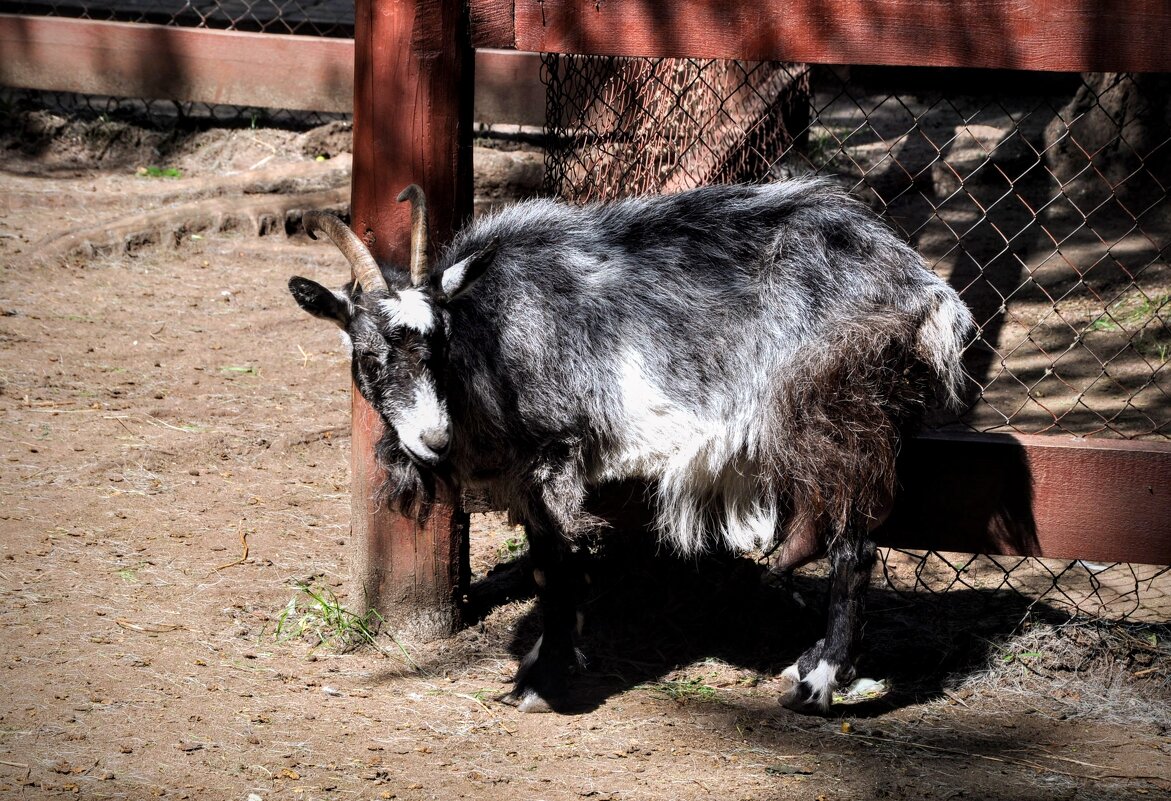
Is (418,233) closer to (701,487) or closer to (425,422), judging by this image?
(425,422)

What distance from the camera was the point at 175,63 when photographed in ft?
24.7

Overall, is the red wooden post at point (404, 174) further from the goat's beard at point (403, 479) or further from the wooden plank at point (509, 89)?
the wooden plank at point (509, 89)

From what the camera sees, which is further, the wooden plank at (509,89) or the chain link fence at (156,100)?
the chain link fence at (156,100)

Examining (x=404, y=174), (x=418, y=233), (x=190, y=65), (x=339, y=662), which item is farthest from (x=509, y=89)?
(x=339, y=662)

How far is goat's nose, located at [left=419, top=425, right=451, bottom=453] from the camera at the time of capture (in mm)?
3006

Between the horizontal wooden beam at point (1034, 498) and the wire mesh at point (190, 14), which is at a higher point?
the wire mesh at point (190, 14)

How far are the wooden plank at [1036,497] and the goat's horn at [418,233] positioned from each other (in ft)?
5.14

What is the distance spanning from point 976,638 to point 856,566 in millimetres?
673

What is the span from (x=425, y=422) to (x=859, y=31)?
5.36 feet

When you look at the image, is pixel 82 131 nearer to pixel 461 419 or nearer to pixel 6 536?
pixel 6 536

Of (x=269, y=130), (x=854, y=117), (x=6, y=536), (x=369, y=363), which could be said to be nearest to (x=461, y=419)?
(x=369, y=363)

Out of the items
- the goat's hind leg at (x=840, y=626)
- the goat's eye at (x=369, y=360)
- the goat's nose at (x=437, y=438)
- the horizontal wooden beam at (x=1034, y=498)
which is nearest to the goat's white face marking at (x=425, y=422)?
the goat's nose at (x=437, y=438)

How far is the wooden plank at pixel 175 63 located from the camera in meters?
7.43

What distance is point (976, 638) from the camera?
12.2ft
